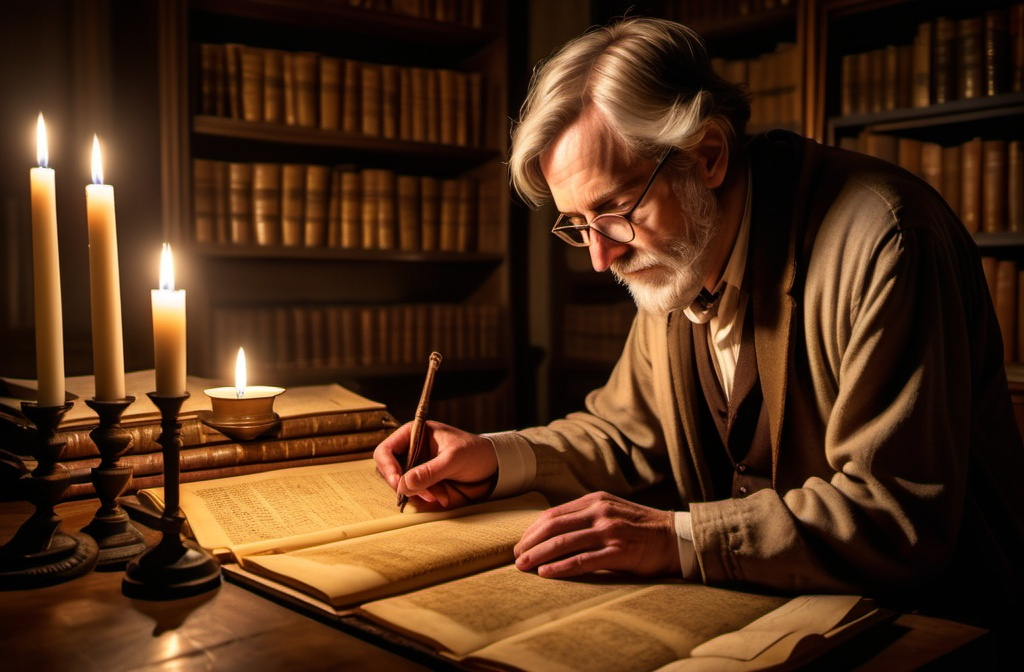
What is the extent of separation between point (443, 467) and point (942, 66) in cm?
206

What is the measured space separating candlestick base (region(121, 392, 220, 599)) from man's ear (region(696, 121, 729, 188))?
783 millimetres

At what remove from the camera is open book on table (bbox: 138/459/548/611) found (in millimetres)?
764

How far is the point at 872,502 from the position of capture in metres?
0.85

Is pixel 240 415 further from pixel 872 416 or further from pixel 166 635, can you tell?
pixel 872 416

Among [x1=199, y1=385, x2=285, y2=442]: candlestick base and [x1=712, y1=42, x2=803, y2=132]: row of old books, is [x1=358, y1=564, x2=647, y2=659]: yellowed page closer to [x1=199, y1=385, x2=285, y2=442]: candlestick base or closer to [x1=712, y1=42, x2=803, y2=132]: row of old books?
[x1=199, y1=385, x2=285, y2=442]: candlestick base

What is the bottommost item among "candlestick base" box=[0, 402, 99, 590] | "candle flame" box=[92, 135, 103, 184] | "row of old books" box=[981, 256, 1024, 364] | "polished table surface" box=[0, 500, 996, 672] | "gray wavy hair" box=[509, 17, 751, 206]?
"polished table surface" box=[0, 500, 996, 672]

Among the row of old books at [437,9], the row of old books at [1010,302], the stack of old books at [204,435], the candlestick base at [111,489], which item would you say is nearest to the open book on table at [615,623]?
the candlestick base at [111,489]

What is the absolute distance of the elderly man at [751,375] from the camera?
839mm

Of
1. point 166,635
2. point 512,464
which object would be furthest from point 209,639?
point 512,464

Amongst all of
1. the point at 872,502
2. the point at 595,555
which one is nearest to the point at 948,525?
the point at 872,502

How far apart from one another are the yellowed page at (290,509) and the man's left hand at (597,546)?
0.20 m

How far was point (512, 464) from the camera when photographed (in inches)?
44.6

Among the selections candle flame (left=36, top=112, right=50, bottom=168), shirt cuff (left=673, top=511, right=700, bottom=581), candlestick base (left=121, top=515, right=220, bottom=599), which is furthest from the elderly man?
candle flame (left=36, top=112, right=50, bottom=168)

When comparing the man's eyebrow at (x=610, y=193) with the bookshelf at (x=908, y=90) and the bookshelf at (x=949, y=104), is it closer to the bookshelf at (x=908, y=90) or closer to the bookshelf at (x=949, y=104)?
the bookshelf at (x=908, y=90)
